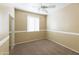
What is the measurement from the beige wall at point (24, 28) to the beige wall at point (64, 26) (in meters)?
0.14

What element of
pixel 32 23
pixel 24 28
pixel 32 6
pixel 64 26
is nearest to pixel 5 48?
pixel 24 28

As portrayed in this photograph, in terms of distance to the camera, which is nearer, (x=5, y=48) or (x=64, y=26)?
(x=5, y=48)

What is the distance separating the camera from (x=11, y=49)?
4.82 ft

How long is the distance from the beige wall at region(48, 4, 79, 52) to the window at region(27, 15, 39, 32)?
0.26m

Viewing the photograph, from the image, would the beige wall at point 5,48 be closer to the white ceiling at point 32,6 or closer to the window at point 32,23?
the window at point 32,23

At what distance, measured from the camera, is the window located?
1620 mm

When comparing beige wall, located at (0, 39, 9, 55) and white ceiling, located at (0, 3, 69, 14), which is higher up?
white ceiling, located at (0, 3, 69, 14)

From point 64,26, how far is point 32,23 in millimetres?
636

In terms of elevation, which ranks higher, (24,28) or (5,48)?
(24,28)

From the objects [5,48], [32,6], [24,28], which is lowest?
[5,48]

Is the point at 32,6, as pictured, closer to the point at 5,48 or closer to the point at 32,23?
the point at 32,23

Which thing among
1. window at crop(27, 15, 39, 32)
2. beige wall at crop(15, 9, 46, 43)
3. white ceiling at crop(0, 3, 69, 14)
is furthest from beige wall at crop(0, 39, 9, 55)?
white ceiling at crop(0, 3, 69, 14)

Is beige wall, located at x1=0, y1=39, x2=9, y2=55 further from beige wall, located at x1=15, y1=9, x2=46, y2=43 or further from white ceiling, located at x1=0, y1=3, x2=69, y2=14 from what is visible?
white ceiling, located at x1=0, y1=3, x2=69, y2=14

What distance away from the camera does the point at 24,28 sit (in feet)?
5.20
